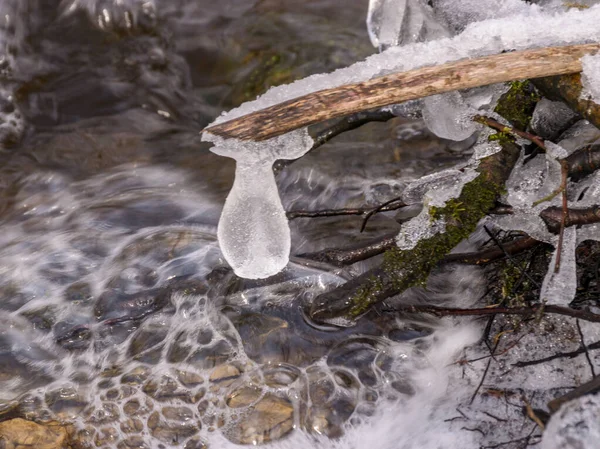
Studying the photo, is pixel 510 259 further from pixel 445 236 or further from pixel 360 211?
pixel 360 211

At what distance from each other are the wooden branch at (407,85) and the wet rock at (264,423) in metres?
1.40

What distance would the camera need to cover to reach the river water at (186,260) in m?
3.05

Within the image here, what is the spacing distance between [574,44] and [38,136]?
4245 mm

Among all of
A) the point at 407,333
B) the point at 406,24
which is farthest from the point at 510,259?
the point at 406,24

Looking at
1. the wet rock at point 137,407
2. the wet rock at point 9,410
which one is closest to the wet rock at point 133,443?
the wet rock at point 137,407

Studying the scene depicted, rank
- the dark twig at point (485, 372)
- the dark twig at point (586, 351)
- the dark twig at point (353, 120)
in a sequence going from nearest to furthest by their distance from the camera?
the dark twig at point (586, 351)
the dark twig at point (485, 372)
the dark twig at point (353, 120)

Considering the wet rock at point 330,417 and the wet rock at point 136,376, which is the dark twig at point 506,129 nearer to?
the wet rock at point 330,417

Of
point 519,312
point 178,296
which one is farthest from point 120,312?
point 519,312

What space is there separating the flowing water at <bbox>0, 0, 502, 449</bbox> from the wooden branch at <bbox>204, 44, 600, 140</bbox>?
968mm

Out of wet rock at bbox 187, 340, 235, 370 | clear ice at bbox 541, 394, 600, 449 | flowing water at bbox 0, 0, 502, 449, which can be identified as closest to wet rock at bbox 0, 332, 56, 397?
flowing water at bbox 0, 0, 502, 449

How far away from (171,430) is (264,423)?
19.5 inches

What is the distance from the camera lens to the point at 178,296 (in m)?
3.56

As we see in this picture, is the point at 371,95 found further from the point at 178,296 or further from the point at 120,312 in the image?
the point at 120,312

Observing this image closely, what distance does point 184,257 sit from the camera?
379cm
